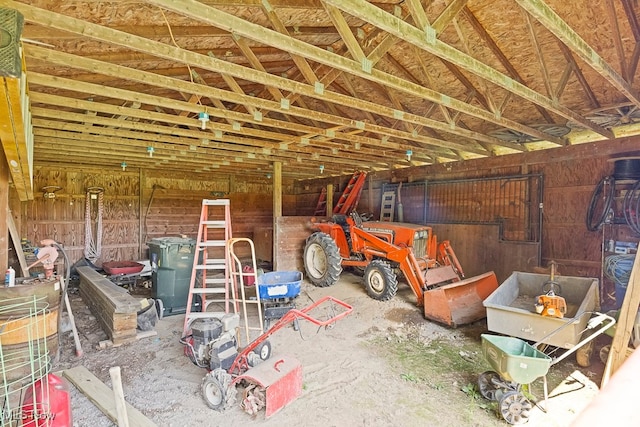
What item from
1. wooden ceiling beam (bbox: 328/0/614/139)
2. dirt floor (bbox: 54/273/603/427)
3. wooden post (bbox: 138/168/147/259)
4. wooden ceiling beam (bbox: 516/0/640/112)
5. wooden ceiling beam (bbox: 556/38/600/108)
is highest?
wooden ceiling beam (bbox: 556/38/600/108)

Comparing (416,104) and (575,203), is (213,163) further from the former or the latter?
(575,203)

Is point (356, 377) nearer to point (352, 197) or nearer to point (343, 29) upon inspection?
point (343, 29)

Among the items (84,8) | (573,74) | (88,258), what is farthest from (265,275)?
(88,258)

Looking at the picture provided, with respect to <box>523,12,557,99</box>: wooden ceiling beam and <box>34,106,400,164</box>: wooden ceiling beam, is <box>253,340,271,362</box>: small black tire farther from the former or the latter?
<box>523,12,557,99</box>: wooden ceiling beam

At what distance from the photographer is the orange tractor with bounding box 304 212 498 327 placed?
4477 millimetres

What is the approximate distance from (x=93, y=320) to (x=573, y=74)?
23.5 ft

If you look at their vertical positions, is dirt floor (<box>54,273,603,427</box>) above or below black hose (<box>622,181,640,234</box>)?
below

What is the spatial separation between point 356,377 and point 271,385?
0.99 m

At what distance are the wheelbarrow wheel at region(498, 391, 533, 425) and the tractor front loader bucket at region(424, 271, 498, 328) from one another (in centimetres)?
170

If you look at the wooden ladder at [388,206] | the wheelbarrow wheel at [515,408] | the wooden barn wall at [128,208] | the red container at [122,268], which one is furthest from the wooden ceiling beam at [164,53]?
the wooden barn wall at [128,208]

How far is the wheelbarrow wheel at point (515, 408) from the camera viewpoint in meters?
2.55

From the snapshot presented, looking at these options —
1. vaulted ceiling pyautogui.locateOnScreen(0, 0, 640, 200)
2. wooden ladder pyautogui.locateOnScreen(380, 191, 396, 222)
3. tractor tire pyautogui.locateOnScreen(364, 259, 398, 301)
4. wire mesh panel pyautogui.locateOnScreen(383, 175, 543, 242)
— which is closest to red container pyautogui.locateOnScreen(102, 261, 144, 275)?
vaulted ceiling pyautogui.locateOnScreen(0, 0, 640, 200)

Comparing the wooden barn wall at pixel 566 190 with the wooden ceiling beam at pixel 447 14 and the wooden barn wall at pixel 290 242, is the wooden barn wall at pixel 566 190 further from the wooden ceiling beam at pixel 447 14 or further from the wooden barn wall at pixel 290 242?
the wooden ceiling beam at pixel 447 14

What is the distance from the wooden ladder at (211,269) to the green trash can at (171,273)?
0.73ft
